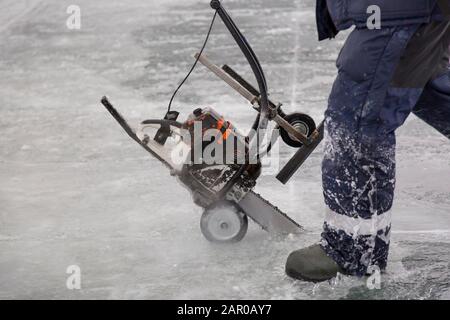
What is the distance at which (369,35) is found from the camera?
2.61 metres

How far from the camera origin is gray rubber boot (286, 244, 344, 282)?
2889 millimetres

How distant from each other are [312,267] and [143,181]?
59.3 inches

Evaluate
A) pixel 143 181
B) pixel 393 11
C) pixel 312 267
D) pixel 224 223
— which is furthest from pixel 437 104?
pixel 143 181

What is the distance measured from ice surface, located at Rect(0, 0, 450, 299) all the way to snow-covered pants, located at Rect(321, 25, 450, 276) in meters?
A: 0.18

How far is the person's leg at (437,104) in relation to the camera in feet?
9.28

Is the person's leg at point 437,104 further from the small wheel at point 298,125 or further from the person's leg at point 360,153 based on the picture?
the small wheel at point 298,125

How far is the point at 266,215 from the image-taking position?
3.24 m

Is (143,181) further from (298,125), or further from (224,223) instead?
(298,125)

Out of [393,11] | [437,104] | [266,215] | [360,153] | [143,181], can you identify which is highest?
[393,11]

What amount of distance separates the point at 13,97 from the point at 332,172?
11.7ft

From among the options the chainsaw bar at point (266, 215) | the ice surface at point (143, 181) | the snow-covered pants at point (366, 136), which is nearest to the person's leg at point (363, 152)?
the snow-covered pants at point (366, 136)

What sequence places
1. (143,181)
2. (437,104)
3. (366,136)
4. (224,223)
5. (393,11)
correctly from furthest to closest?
(143,181)
(224,223)
(437,104)
(366,136)
(393,11)

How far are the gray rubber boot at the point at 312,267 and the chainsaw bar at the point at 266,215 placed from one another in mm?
334
